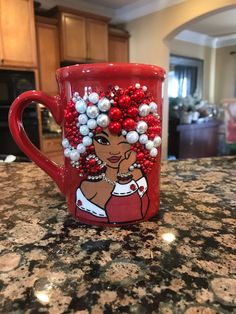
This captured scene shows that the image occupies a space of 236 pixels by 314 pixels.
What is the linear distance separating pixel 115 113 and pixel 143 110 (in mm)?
38

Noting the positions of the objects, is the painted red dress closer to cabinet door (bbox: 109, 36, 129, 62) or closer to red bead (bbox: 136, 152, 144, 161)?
red bead (bbox: 136, 152, 144, 161)

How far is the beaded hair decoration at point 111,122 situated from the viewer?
310 mm

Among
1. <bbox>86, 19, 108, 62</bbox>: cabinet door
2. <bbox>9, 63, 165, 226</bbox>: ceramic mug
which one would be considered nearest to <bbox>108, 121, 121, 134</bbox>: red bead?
<bbox>9, 63, 165, 226</bbox>: ceramic mug

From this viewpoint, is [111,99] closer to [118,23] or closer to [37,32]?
[37,32]

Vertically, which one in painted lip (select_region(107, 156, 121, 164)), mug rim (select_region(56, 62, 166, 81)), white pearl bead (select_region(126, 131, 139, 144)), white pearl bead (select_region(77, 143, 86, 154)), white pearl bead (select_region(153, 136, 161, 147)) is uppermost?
mug rim (select_region(56, 62, 166, 81))

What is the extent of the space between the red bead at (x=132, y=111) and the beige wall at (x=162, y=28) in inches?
99.6

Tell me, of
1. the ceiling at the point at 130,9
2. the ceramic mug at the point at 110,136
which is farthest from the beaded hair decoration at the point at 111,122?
the ceiling at the point at 130,9

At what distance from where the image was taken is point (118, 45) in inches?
124

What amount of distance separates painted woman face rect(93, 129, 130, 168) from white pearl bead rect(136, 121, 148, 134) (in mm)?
23

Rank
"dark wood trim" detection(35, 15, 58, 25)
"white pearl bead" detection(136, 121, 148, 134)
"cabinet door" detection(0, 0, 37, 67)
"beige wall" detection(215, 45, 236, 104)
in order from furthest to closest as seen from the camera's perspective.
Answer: "beige wall" detection(215, 45, 236, 104)
"dark wood trim" detection(35, 15, 58, 25)
"cabinet door" detection(0, 0, 37, 67)
"white pearl bead" detection(136, 121, 148, 134)

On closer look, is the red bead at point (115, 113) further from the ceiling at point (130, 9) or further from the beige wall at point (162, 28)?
Answer: the ceiling at point (130, 9)

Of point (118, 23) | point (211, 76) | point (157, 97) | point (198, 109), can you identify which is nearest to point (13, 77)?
point (118, 23)

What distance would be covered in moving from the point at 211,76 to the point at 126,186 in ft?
17.5

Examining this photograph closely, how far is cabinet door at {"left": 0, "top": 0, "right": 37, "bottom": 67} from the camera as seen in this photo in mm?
2084
